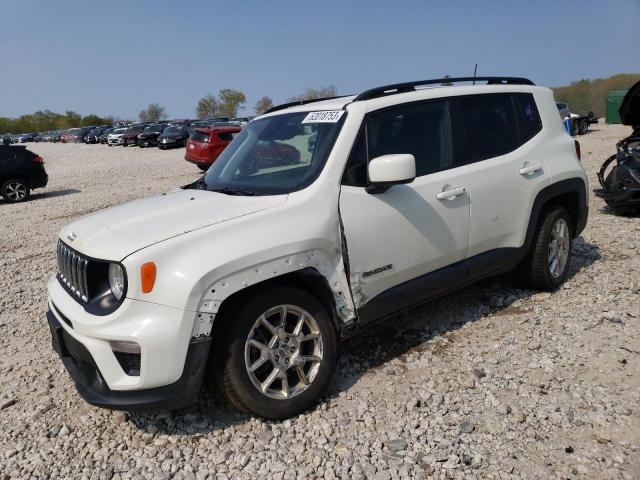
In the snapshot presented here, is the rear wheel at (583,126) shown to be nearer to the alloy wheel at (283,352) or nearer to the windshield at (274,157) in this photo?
the windshield at (274,157)

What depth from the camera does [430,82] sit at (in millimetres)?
3965

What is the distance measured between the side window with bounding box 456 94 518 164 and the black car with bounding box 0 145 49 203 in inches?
536

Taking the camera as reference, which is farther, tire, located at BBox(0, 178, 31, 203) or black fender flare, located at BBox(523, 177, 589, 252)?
tire, located at BBox(0, 178, 31, 203)

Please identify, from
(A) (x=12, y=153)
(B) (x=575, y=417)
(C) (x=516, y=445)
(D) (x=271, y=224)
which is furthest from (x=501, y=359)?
(A) (x=12, y=153)

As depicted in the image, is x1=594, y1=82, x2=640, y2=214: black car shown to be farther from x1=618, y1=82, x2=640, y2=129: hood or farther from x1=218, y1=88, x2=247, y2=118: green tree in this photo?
x1=218, y1=88, x2=247, y2=118: green tree

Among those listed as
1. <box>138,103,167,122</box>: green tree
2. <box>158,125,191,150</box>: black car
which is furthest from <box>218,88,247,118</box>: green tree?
<box>158,125,191,150</box>: black car

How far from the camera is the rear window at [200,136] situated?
17.7m

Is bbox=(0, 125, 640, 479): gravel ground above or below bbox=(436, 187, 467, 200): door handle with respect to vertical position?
below

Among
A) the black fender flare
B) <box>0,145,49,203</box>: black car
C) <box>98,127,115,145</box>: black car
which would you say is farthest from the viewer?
<box>98,127,115,145</box>: black car

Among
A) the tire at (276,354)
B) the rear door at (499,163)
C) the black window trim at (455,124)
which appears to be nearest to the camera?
the tire at (276,354)

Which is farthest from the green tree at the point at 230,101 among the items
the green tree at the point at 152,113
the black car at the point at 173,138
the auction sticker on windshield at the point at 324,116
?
the auction sticker on windshield at the point at 324,116

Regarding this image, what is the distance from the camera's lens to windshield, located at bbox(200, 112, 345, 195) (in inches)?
131

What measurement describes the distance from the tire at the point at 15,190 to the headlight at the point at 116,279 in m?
13.3

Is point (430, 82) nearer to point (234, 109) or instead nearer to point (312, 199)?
point (312, 199)
